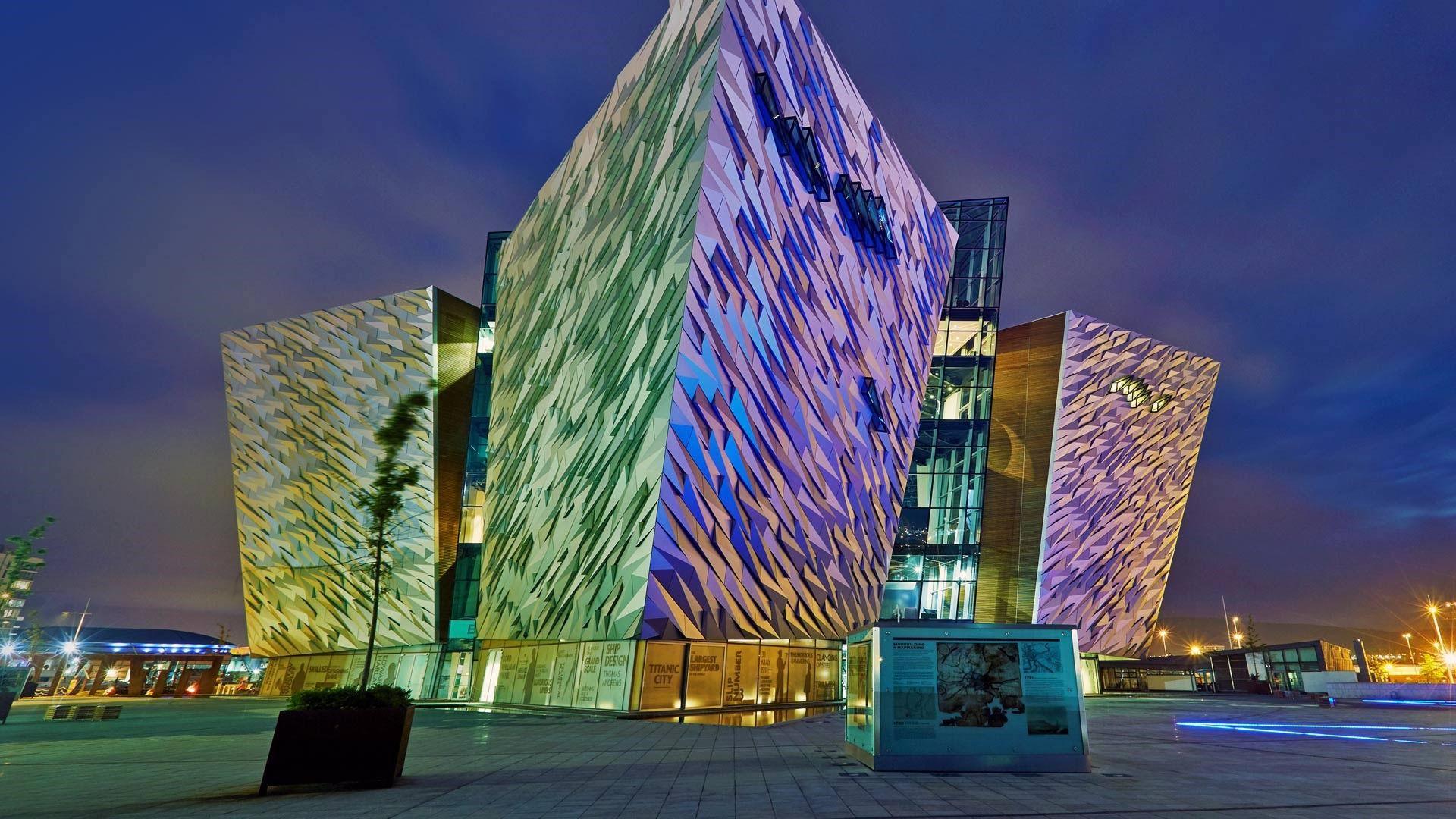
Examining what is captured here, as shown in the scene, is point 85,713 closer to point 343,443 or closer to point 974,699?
point 343,443

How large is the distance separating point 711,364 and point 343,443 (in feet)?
74.1

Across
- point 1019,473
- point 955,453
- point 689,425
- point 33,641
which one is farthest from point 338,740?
point 33,641

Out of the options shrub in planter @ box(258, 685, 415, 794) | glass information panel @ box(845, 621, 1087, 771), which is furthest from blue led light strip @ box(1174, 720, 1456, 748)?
shrub in planter @ box(258, 685, 415, 794)

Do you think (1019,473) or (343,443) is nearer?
(343,443)

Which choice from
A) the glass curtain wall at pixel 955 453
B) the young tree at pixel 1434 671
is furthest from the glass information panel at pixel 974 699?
the young tree at pixel 1434 671

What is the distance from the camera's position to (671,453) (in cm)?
1883

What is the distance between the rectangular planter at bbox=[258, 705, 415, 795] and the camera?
7734 mm

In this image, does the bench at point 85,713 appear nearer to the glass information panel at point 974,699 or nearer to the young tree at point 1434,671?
the glass information panel at point 974,699

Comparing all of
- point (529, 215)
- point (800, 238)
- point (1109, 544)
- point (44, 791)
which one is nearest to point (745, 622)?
point (800, 238)

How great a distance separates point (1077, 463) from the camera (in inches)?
1533

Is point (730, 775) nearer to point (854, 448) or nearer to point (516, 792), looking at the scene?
point (516, 792)

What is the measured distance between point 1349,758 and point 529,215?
33.7 meters

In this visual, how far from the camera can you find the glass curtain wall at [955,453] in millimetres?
39250

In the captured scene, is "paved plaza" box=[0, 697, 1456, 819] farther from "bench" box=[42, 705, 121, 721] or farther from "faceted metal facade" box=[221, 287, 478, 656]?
"faceted metal facade" box=[221, 287, 478, 656]
